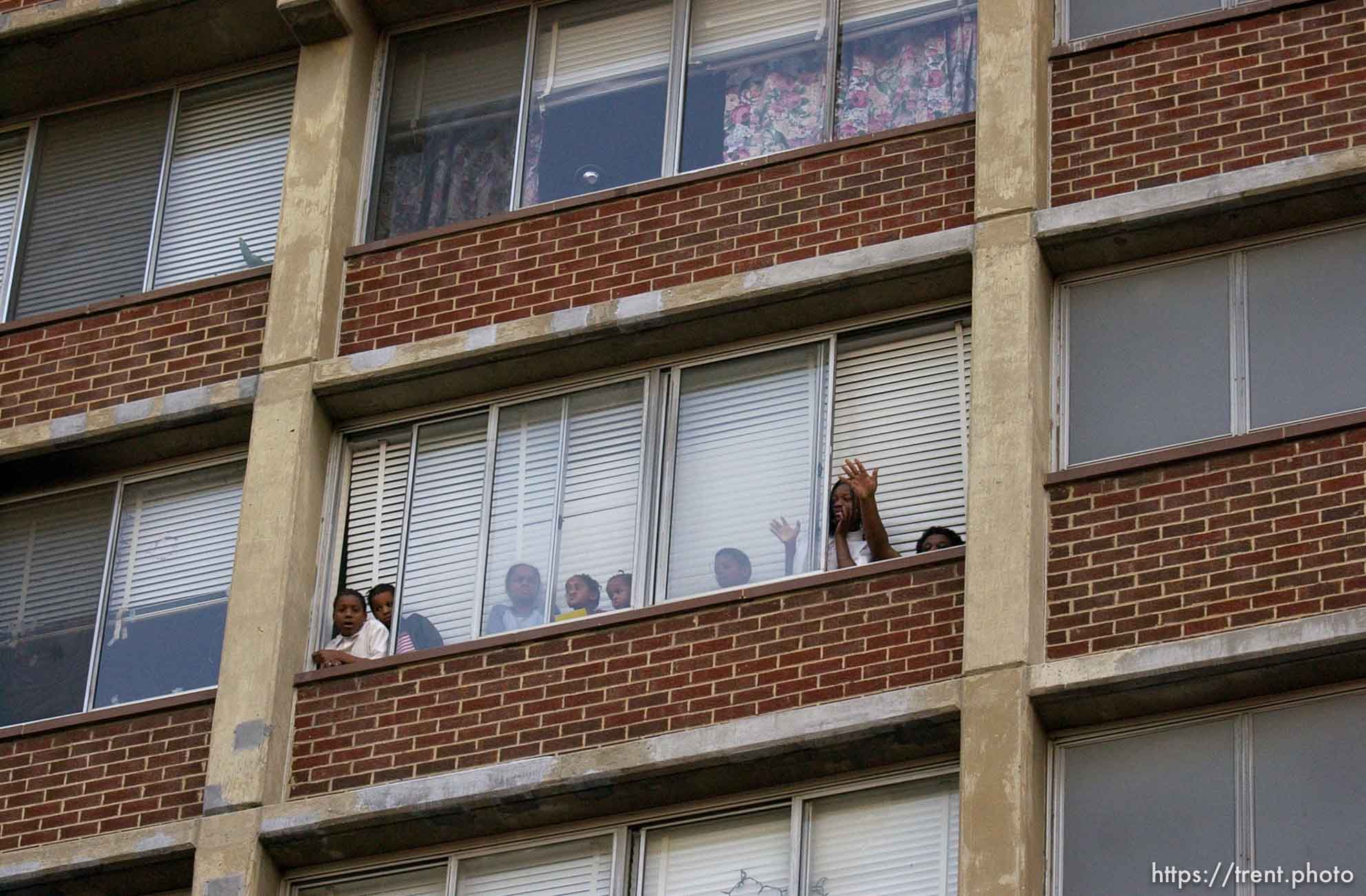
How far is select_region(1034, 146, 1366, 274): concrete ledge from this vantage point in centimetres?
1853

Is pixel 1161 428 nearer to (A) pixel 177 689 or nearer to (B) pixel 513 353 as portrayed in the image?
(B) pixel 513 353

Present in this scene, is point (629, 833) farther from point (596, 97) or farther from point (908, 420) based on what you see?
point (596, 97)

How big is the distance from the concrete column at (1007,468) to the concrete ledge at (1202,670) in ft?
0.81

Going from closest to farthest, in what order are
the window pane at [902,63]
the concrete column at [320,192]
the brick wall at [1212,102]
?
1. the brick wall at [1212,102]
2. the window pane at [902,63]
3. the concrete column at [320,192]

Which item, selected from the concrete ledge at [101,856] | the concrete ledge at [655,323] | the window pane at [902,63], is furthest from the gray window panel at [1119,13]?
the concrete ledge at [101,856]

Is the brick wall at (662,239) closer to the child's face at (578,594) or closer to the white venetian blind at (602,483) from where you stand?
the white venetian blind at (602,483)

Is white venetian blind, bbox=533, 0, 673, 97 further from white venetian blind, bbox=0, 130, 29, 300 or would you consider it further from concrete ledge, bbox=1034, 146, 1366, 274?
white venetian blind, bbox=0, 130, 29, 300

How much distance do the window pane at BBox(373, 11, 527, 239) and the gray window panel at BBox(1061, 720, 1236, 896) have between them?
21.3ft

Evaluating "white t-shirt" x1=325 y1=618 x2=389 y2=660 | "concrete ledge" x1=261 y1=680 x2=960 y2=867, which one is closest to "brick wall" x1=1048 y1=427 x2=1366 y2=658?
"concrete ledge" x1=261 y1=680 x2=960 y2=867

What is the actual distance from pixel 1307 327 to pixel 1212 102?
1688mm

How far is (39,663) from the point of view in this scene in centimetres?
2109

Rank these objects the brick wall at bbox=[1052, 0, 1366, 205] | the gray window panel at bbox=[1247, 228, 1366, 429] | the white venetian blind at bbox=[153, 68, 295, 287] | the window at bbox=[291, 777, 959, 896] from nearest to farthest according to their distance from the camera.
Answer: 1. the window at bbox=[291, 777, 959, 896]
2. the gray window panel at bbox=[1247, 228, 1366, 429]
3. the brick wall at bbox=[1052, 0, 1366, 205]
4. the white venetian blind at bbox=[153, 68, 295, 287]

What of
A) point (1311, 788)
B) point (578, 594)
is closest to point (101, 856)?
point (578, 594)

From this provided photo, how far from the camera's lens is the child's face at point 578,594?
1945 centimetres
